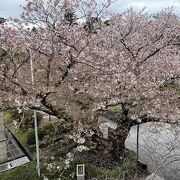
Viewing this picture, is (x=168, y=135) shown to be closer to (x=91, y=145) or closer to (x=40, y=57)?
(x=91, y=145)

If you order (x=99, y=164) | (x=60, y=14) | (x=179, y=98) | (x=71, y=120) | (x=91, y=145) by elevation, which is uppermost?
(x=60, y=14)

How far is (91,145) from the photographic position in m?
8.03

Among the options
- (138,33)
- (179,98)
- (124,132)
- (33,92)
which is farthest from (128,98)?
(138,33)

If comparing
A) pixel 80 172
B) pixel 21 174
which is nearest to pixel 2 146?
pixel 21 174

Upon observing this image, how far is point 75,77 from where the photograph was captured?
25.7ft

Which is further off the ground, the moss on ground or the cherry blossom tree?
the cherry blossom tree

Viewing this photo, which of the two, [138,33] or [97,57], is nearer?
[97,57]

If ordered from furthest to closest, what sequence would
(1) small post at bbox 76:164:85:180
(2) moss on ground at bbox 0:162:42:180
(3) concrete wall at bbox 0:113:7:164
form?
(3) concrete wall at bbox 0:113:7:164 < (2) moss on ground at bbox 0:162:42:180 < (1) small post at bbox 76:164:85:180

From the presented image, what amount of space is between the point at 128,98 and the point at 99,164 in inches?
94.0

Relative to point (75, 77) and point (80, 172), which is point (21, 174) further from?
point (75, 77)

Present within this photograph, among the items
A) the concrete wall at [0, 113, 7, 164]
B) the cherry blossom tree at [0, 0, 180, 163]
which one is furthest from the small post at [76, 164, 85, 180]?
the concrete wall at [0, 113, 7, 164]

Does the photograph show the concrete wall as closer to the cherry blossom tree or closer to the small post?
the cherry blossom tree

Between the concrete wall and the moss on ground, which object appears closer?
the moss on ground

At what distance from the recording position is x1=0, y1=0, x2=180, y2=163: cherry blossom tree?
6.69m
